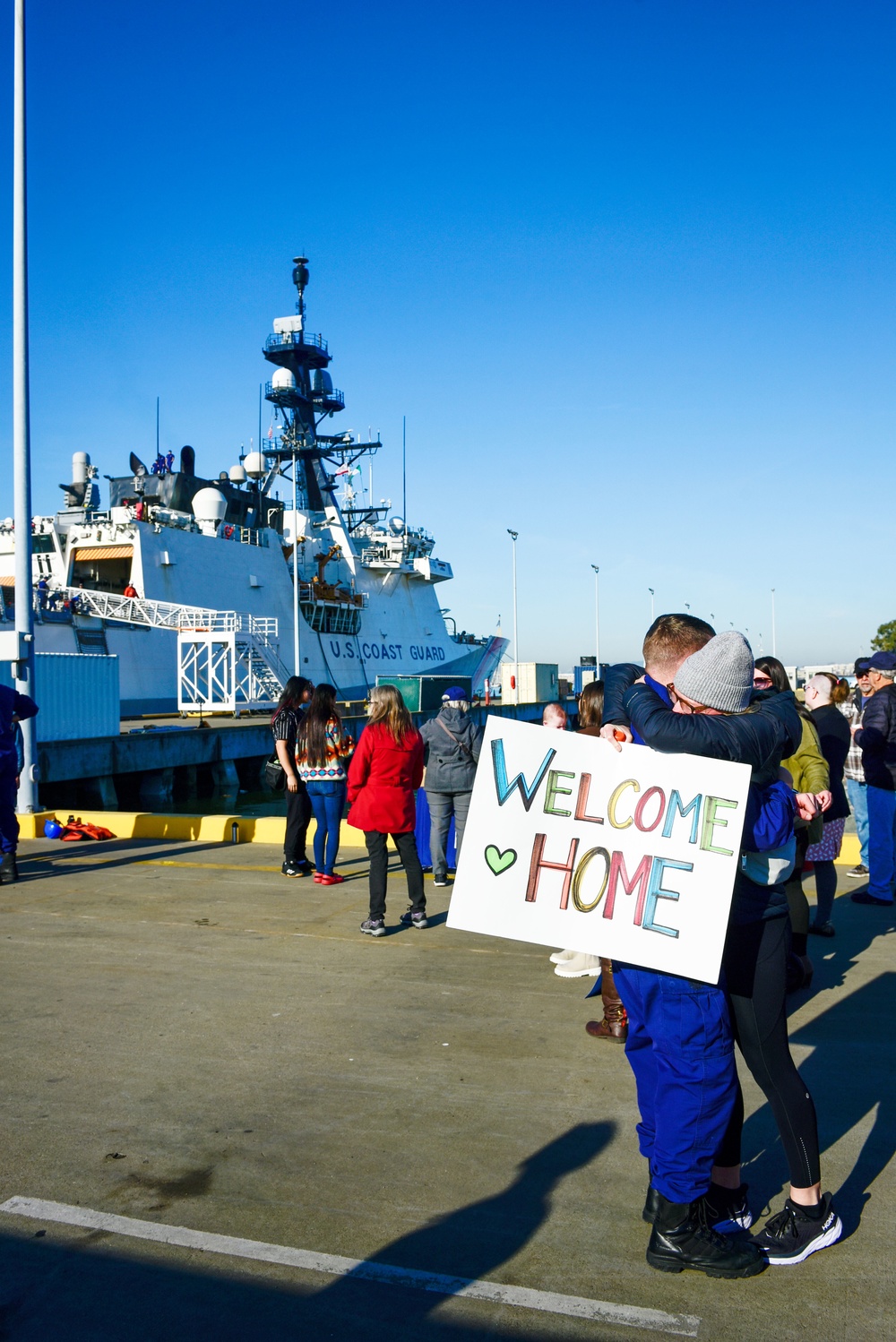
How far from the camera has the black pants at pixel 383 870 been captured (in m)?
6.71

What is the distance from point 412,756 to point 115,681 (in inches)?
665

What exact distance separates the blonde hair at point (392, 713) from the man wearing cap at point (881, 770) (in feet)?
11.6

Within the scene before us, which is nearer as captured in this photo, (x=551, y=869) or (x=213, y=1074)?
(x=551, y=869)

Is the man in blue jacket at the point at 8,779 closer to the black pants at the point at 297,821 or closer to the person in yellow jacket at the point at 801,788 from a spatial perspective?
the black pants at the point at 297,821

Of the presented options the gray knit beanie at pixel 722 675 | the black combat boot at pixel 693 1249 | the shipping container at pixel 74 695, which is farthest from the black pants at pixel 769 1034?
the shipping container at pixel 74 695

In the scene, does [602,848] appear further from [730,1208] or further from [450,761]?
[450,761]

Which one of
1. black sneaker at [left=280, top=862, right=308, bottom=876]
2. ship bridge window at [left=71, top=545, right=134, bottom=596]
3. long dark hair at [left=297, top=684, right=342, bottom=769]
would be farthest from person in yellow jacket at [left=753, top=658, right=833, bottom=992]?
ship bridge window at [left=71, top=545, right=134, bottom=596]

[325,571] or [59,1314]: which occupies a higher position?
[325,571]

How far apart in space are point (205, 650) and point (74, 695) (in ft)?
34.3

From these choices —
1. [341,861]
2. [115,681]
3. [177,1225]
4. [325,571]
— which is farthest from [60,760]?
[325,571]

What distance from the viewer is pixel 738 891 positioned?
298 centimetres

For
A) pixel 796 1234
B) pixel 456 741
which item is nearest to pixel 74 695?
pixel 456 741

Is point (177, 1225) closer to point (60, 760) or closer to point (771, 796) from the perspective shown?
point (771, 796)

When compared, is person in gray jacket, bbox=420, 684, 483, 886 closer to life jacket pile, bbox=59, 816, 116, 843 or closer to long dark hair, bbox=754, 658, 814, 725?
long dark hair, bbox=754, 658, 814, 725
